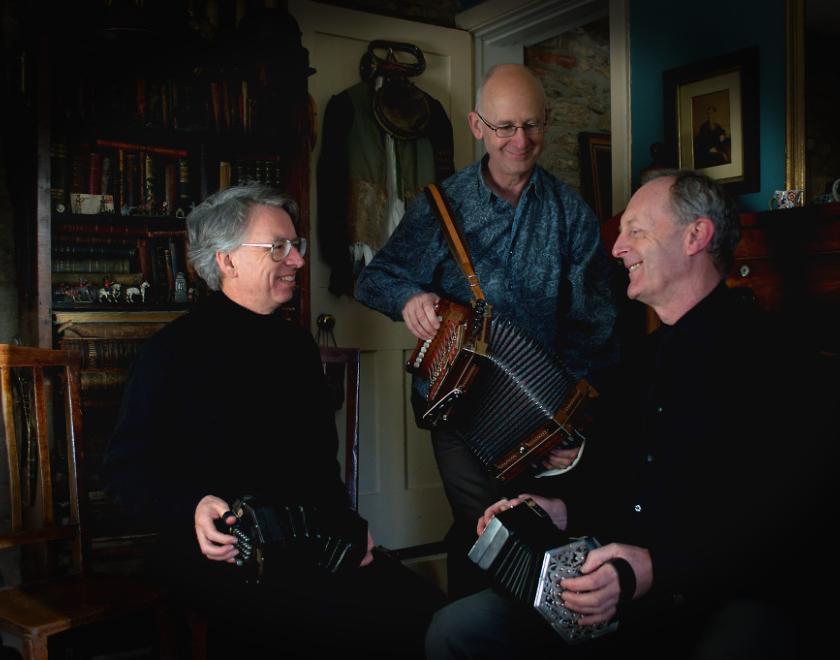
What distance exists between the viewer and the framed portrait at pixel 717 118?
10.2 ft

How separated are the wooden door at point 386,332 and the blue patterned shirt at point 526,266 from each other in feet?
4.50

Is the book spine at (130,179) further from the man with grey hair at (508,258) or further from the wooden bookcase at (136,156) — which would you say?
the man with grey hair at (508,258)

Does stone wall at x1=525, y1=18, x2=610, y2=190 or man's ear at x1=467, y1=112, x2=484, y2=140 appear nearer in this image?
man's ear at x1=467, y1=112, x2=484, y2=140

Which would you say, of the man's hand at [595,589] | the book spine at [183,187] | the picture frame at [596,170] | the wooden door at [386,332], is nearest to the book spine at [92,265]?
the book spine at [183,187]

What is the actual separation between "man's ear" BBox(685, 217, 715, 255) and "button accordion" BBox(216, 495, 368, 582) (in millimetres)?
988

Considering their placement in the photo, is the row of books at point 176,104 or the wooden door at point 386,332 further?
the wooden door at point 386,332

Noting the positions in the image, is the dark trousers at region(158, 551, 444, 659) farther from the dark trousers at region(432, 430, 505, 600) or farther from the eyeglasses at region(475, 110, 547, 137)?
the eyeglasses at region(475, 110, 547, 137)

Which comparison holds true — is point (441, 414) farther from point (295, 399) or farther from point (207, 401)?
point (207, 401)

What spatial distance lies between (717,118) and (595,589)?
92.3 inches

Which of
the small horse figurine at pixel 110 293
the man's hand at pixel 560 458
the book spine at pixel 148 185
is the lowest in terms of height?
the man's hand at pixel 560 458

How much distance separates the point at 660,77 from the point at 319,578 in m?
2.51

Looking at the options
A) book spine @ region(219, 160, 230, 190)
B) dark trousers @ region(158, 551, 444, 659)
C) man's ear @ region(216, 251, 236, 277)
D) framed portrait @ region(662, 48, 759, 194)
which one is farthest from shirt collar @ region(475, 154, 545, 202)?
book spine @ region(219, 160, 230, 190)

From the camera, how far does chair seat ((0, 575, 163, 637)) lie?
1.95 meters

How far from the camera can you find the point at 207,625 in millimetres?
1997
